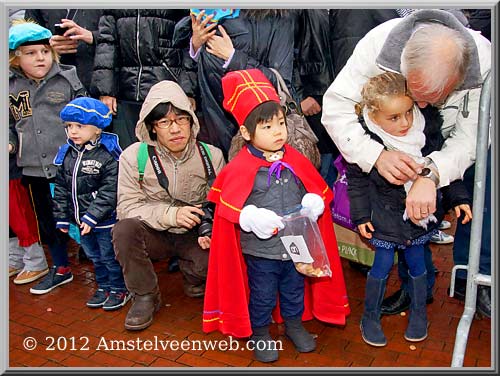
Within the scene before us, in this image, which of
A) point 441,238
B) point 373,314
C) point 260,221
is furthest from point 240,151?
point 441,238

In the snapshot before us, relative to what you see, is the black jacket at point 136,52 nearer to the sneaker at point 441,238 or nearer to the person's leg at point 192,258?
the person's leg at point 192,258

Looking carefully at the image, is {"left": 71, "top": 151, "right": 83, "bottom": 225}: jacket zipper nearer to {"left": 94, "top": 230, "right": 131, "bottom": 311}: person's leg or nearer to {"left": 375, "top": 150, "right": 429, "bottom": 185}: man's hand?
{"left": 94, "top": 230, "right": 131, "bottom": 311}: person's leg

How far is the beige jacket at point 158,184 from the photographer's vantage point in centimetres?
379

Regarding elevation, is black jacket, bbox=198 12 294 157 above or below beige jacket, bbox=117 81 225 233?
above

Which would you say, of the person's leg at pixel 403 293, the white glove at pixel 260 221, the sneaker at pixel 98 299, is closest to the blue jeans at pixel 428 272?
the person's leg at pixel 403 293

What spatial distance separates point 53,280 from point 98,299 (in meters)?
→ 0.51

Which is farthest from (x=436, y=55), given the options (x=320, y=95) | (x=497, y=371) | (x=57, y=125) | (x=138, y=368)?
(x=57, y=125)

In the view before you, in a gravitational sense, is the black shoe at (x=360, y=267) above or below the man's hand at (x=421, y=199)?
below

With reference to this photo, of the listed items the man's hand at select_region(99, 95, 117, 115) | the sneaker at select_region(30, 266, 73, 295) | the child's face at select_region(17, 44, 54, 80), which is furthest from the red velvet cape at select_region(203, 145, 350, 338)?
the child's face at select_region(17, 44, 54, 80)

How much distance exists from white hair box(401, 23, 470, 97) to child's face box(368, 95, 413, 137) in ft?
0.68

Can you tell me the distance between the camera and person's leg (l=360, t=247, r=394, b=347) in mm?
3479

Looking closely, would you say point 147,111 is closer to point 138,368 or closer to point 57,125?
point 57,125

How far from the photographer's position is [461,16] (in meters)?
3.20

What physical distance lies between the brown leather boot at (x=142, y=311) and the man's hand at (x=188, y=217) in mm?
569
